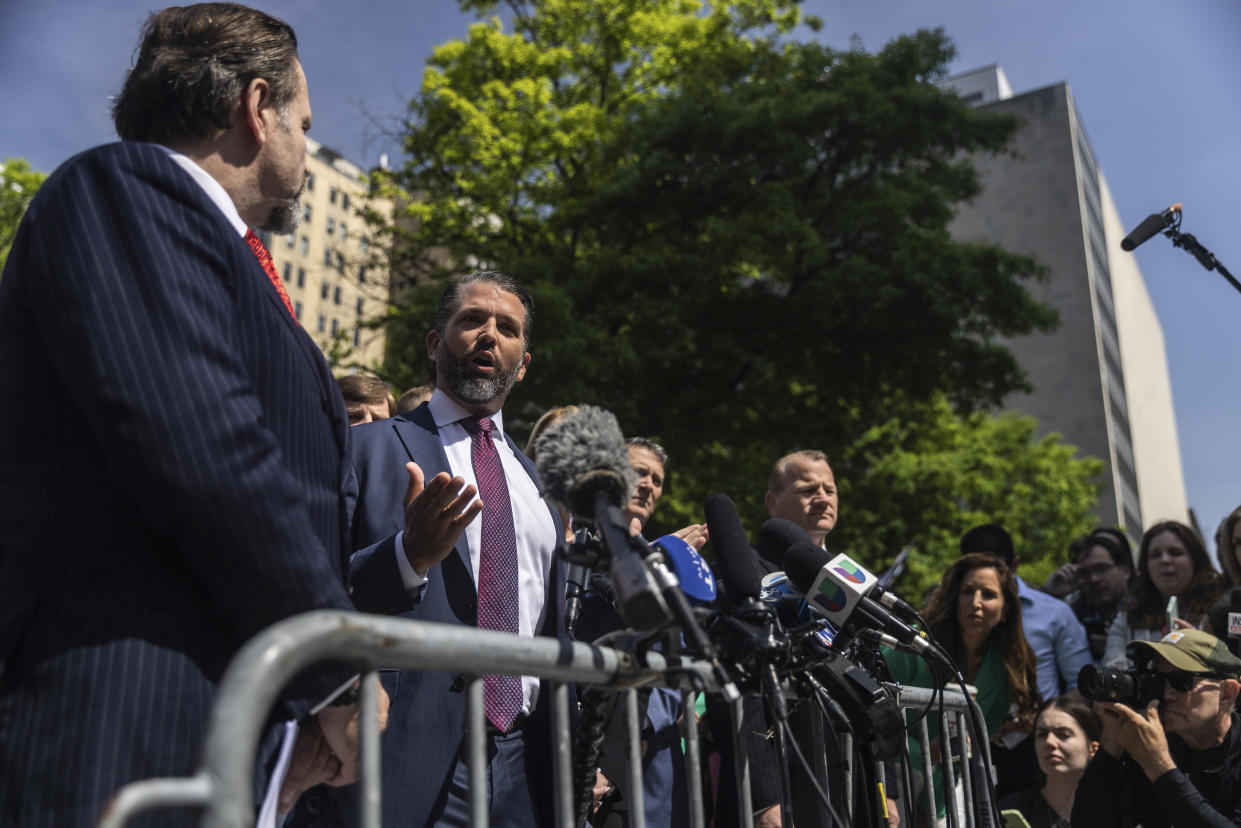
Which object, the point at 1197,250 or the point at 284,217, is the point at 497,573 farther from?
the point at 1197,250

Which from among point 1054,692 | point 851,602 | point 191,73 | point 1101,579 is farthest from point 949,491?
point 191,73

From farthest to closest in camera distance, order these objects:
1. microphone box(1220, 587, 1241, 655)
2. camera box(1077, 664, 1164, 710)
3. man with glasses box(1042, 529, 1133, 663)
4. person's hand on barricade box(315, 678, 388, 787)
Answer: man with glasses box(1042, 529, 1133, 663) < microphone box(1220, 587, 1241, 655) < camera box(1077, 664, 1164, 710) < person's hand on barricade box(315, 678, 388, 787)

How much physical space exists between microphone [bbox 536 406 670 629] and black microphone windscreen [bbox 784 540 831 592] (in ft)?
3.00

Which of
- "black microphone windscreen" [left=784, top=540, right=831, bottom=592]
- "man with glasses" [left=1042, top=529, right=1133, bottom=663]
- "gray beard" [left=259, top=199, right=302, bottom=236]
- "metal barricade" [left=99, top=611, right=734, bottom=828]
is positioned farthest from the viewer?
"man with glasses" [left=1042, top=529, right=1133, bottom=663]

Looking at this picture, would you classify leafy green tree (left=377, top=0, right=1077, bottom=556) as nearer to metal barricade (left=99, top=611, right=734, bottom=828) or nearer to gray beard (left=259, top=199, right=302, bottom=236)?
gray beard (left=259, top=199, right=302, bottom=236)

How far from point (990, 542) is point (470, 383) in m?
4.81

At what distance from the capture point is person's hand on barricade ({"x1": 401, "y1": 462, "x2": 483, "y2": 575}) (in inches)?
90.0

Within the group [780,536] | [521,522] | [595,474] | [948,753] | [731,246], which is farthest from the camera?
[731,246]

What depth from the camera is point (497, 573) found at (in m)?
3.09

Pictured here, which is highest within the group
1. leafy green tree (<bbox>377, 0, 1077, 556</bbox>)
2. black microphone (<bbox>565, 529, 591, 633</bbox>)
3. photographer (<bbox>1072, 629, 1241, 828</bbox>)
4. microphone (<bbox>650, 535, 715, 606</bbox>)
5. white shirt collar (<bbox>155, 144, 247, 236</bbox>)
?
leafy green tree (<bbox>377, 0, 1077, 556</bbox>)

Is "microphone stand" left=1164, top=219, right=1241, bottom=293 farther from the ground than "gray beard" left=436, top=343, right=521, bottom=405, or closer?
farther from the ground

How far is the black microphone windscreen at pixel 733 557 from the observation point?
232cm


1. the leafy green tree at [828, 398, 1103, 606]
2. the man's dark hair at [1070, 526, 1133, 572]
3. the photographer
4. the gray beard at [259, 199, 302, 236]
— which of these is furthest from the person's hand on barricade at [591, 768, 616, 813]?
the leafy green tree at [828, 398, 1103, 606]

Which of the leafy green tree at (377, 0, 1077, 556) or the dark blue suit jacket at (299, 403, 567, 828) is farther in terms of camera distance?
the leafy green tree at (377, 0, 1077, 556)
